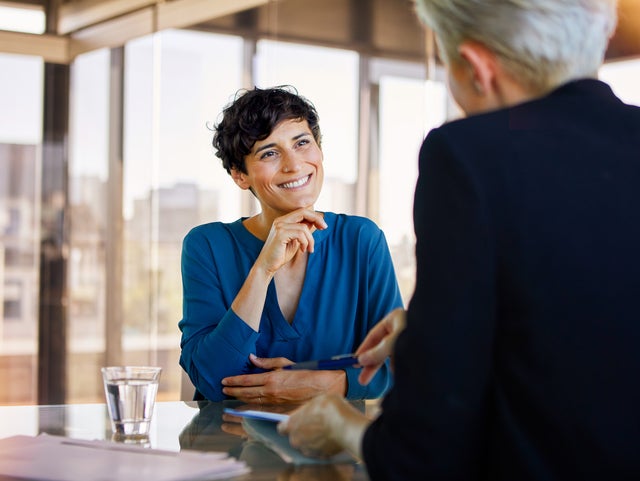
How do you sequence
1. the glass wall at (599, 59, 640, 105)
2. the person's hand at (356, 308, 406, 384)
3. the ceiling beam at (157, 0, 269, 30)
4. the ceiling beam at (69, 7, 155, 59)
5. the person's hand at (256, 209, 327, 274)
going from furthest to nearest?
the ceiling beam at (69, 7, 155, 59) → the ceiling beam at (157, 0, 269, 30) → the glass wall at (599, 59, 640, 105) → the person's hand at (256, 209, 327, 274) → the person's hand at (356, 308, 406, 384)

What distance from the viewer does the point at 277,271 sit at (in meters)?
2.42

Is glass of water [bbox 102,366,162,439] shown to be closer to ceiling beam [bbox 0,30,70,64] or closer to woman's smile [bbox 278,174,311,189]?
woman's smile [bbox 278,174,311,189]

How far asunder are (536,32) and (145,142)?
454 cm

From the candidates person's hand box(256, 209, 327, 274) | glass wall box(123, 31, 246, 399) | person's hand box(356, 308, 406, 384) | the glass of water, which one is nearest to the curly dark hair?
person's hand box(256, 209, 327, 274)

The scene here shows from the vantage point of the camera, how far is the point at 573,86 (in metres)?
1.10

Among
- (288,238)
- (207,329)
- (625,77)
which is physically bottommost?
(207,329)

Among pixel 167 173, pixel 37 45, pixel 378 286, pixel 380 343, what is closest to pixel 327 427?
pixel 380 343

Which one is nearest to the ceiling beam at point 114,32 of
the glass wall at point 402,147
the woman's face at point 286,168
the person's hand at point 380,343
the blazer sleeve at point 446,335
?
the glass wall at point 402,147

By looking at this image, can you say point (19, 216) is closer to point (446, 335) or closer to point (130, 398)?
point (130, 398)

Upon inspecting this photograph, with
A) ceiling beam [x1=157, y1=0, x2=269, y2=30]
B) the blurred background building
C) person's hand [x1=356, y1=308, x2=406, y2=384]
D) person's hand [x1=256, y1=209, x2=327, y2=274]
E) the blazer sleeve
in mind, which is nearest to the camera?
the blazer sleeve

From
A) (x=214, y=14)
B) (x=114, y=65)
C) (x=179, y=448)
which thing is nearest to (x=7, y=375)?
(x=114, y=65)

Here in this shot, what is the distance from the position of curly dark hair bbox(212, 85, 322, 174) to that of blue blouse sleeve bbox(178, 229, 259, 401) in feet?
0.83

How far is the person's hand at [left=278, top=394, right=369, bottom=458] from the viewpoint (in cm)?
118

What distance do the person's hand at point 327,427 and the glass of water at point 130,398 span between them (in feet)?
1.10
